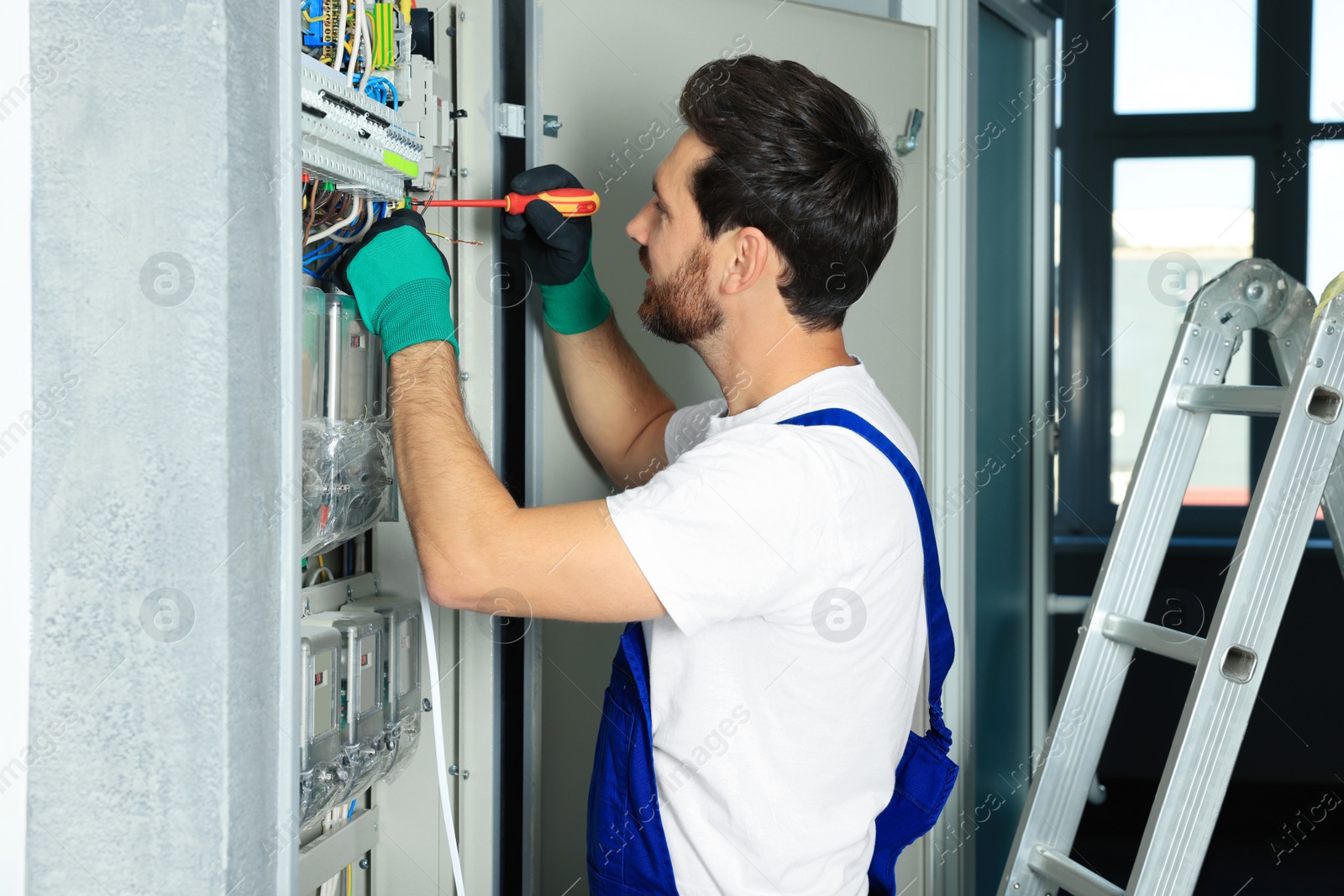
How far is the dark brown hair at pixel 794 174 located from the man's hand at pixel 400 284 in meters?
0.34

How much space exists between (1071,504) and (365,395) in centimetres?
273

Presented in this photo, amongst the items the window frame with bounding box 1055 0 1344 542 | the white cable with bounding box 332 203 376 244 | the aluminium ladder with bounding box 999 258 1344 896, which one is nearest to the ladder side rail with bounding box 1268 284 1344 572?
the aluminium ladder with bounding box 999 258 1344 896

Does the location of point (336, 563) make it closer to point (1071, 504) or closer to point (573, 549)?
point (573, 549)

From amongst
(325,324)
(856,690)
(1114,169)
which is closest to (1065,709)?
(856,690)

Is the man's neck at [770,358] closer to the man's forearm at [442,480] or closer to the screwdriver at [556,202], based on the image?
the screwdriver at [556,202]

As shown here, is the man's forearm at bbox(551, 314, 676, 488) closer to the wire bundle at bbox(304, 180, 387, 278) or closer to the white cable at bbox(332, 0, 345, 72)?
the wire bundle at bbox(304, 180, 387, 278)

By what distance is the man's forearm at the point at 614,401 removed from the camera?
55.9 inches

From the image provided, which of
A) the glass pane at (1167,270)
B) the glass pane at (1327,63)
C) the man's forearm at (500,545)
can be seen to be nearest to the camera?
the man's forearm at (500,545)

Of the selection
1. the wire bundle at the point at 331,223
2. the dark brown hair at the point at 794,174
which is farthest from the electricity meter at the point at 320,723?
the dark brown hair at the point at 794,174

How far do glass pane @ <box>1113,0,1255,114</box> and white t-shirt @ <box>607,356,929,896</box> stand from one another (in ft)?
8.14

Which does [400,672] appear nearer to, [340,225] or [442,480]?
[442,480]

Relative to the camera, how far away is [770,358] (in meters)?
1.25

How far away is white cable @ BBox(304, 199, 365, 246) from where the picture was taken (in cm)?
110

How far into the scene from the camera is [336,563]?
1315mm
